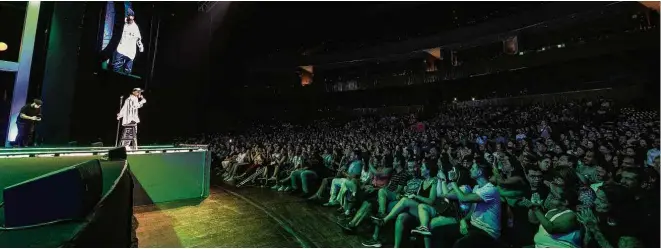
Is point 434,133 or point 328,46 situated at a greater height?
point 328,46

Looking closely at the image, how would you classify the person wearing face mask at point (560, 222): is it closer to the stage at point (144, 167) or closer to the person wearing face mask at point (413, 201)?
the person wearing face mask at point (413, 201)

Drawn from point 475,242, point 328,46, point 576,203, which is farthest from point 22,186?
point 328,46

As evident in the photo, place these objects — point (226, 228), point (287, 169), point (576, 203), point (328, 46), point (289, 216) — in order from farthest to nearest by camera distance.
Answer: point (328, 46)
point (287, 169)
point (289, 216)
point (226, 228)
point (576, 203)

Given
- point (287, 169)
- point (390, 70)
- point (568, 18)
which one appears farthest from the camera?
point (390, 70)

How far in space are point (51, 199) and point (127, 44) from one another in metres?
8.89

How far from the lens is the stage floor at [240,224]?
4.04 meters

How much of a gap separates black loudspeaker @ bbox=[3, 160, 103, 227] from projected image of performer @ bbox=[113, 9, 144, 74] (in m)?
8.20

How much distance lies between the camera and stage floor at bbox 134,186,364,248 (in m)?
4.04

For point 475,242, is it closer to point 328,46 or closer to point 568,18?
point 568,18

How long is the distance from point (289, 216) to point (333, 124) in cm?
1563

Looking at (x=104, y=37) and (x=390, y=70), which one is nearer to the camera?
(x=104, y=37)

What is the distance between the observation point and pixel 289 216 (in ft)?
17.7

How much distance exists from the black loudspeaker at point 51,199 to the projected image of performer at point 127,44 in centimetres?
820

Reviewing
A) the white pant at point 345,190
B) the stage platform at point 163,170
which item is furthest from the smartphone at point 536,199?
the stage platform at point 163,170
